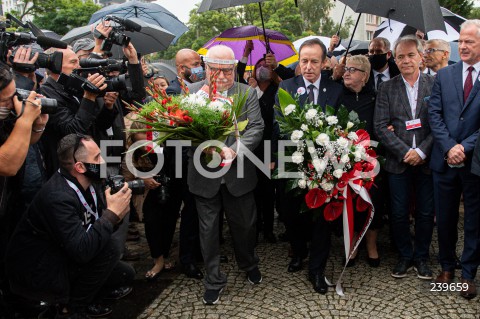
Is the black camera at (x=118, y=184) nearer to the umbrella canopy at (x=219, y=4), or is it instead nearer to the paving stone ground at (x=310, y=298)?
the paving stone ground at (x=310, y=298)

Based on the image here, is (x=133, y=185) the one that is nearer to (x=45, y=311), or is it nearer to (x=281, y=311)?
(x=45, y=311)

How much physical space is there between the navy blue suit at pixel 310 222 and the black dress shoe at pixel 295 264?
0.14ft

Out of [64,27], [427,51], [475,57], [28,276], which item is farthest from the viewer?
[64,27]

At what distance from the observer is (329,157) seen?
3.98 m

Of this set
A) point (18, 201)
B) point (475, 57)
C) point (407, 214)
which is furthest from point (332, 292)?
point (18, 201)

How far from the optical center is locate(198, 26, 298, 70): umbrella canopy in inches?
279

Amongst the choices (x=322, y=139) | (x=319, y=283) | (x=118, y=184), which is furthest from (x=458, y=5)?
(x=118, y=184)

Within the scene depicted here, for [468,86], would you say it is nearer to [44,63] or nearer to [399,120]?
[399,120]

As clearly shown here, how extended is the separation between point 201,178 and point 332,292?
1.63 meters

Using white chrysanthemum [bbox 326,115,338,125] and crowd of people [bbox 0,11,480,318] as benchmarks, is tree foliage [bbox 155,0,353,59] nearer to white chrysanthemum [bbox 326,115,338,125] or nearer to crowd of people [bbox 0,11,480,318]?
crowd of people [bbox 0,11,480,318]

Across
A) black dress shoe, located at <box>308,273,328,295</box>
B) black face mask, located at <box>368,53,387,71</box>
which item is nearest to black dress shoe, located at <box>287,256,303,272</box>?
black dress shoe, located at <box>308,273,328,295</box>

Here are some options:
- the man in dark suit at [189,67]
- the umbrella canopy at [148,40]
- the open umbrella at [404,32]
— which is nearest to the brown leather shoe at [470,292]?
the man in dark suit at [189,67]

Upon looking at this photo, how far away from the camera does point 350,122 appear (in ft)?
13.4

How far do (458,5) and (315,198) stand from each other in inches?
766
